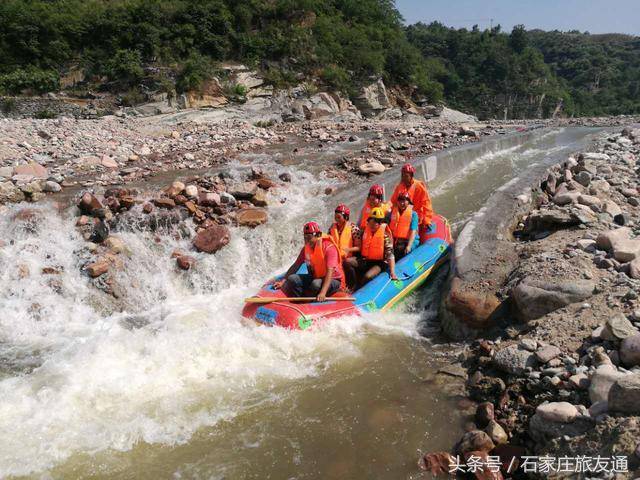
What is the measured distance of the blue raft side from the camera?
6191mm

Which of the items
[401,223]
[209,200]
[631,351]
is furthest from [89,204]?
[631,351]

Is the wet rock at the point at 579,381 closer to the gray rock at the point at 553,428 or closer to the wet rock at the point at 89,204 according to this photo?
the gray rock at the point at 553,428

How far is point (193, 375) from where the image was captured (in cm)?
500

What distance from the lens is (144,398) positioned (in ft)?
15.2

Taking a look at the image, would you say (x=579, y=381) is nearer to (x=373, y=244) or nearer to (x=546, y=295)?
(x=546, y=295)

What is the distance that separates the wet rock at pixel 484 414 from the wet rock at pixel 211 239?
5.04 m

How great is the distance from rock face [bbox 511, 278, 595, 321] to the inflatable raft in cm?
170

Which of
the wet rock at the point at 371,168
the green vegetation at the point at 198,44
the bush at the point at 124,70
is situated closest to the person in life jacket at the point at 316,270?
the wet rock at the point at 371,168

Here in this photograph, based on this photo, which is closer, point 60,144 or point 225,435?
point 225,435

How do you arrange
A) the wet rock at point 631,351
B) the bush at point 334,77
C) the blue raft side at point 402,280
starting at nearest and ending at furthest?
the wet rock at point 631,351, the blue raft side at point 402,280, the bush at point 334,77

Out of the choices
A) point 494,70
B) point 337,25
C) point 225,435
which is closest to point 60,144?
point 225,435

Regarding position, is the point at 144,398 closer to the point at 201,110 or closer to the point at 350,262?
the point at 350,262

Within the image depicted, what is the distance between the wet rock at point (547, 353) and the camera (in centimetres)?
426

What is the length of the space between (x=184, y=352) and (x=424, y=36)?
2963 inches
